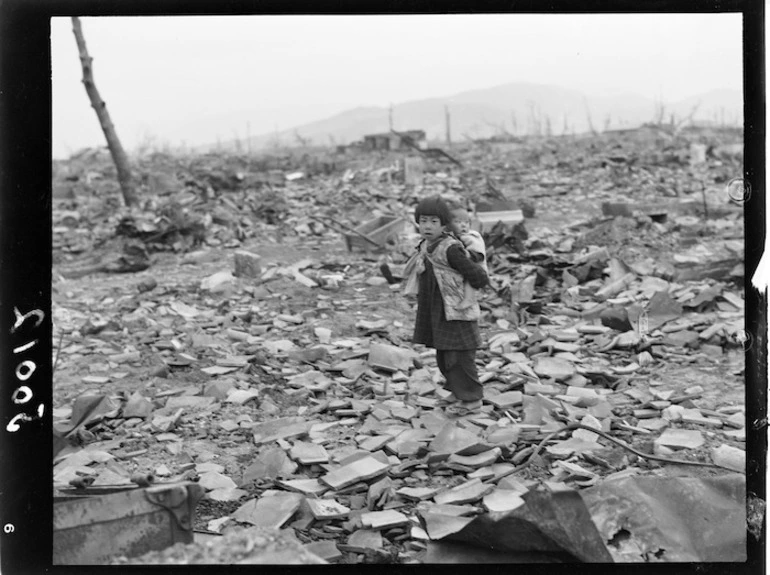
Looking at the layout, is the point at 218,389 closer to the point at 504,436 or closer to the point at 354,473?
the point at 354,473

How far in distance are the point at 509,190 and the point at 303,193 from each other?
3286 millimetres

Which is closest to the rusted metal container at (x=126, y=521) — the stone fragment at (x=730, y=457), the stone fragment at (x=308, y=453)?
the stone fragment at (x=308, y=453)

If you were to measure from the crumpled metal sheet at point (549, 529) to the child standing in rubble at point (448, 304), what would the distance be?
5.90ft

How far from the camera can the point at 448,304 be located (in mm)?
5062

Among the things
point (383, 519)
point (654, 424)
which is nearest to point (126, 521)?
point (383, 519)

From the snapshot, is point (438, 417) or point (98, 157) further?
point (98, 157)

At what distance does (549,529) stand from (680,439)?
1.66 meters

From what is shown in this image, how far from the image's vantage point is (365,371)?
19.3ft

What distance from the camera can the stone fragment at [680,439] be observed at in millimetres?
4496

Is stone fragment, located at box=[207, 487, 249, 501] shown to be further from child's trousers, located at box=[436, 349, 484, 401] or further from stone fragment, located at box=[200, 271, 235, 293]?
stone fragment, located at box=[200, 271, 235, 293]

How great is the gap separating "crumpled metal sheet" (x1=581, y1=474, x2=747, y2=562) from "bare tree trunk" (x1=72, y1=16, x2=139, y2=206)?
10.1 meters

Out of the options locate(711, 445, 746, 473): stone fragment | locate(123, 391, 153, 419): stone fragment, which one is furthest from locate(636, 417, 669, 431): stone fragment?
locate(123, 391, 153, 419): stone fragment

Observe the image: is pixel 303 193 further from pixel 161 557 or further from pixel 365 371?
pixel 161 557

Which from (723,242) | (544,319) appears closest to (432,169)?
(723,242)
